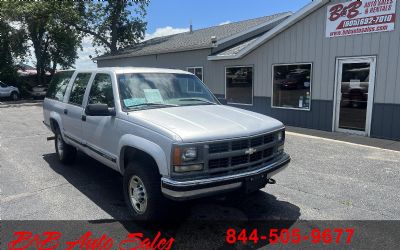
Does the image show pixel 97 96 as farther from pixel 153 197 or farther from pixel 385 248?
pixel 385 248

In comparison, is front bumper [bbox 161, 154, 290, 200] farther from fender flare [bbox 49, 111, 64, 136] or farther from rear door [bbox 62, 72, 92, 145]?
fender flare [bbox 49, 111, 64, 136]

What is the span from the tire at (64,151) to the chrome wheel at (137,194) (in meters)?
2.94

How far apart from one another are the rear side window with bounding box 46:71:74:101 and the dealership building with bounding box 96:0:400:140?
7685mm

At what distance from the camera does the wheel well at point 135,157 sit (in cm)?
397

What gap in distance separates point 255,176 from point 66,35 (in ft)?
101

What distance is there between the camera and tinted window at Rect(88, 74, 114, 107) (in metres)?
4.78

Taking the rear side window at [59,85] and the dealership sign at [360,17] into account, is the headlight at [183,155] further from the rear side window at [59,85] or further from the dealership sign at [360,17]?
the dealership sign at [360,17]

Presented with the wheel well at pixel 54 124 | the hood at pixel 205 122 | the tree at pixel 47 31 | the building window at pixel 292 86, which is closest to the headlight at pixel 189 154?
the hood at pixel 205 122

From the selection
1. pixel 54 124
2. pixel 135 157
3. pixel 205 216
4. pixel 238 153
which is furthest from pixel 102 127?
pixel 54 124

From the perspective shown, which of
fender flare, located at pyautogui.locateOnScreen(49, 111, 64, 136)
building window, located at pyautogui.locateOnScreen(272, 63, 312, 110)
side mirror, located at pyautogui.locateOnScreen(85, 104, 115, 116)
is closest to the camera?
side mirror, located at pyautogui.locateOnScreen(85, 104, 115, 116)

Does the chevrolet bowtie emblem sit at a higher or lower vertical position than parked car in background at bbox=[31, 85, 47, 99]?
higher

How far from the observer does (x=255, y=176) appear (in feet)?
12.6

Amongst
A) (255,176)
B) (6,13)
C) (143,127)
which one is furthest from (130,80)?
(6,13)

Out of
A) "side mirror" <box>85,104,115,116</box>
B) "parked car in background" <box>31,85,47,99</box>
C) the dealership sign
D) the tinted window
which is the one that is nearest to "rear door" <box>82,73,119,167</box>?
the tinted window
